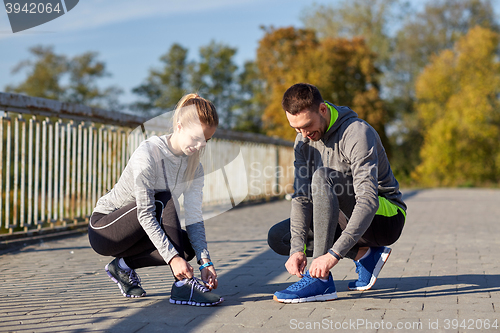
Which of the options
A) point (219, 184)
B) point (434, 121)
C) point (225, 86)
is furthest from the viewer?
point (225, 86)

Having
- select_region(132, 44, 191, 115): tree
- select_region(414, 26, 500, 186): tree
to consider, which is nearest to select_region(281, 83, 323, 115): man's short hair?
select_region(414, 26, 500, 186): tree

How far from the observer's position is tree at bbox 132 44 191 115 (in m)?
51.2

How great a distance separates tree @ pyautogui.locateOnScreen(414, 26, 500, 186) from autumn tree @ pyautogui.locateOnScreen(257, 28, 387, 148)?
12.9 feet

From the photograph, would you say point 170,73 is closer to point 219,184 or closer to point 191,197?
point 219,184

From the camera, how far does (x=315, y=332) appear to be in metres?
2.62

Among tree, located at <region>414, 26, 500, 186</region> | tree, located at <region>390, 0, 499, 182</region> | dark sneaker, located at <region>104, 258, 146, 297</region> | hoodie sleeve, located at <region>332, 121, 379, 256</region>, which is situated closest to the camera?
hoodie sleeve, located at <region>332, 121, 379, 256</region>

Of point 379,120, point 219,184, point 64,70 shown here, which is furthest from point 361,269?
point 64,70

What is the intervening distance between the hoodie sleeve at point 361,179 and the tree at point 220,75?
45199 mm

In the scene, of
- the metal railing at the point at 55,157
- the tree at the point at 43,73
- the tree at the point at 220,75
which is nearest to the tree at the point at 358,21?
the tree at the point at 220,75

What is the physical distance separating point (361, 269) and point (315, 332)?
1.07m

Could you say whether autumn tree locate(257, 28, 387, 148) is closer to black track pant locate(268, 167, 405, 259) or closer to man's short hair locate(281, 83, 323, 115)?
black track pant locate(268, 167, 405, 259)

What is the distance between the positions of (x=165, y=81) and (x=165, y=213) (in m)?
49.4

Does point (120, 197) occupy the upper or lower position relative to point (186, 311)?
upper

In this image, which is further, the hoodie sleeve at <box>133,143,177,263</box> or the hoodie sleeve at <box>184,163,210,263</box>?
the hoodie sleeve at <box>184,163,210,263</box>
